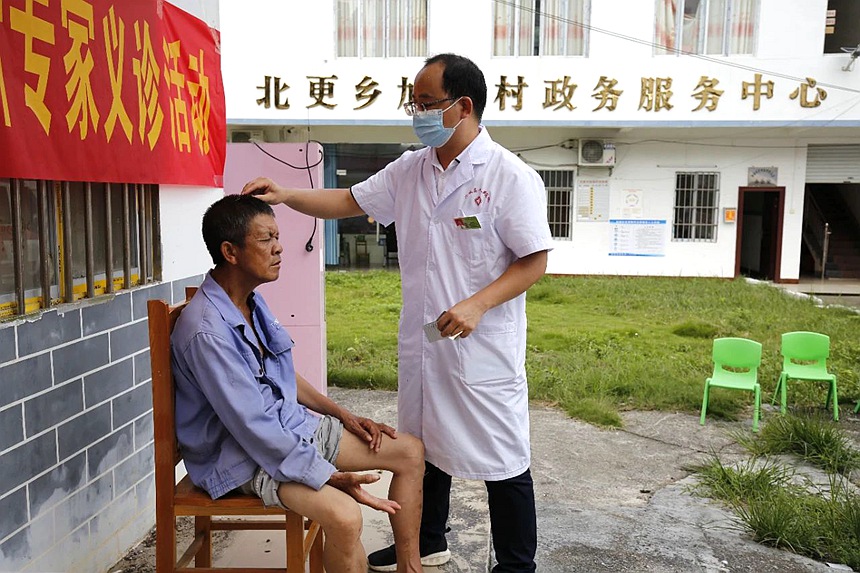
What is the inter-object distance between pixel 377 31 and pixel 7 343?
460 inches

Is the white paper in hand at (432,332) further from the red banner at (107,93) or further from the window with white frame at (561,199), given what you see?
the window with white frame at (561,199)

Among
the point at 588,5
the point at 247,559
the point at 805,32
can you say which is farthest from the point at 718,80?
the point at 247,559

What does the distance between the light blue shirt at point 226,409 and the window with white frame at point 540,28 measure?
11.6 meters

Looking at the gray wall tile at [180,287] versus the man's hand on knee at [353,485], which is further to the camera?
the gray wall tile at [180,287]

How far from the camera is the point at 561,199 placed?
13344 millimetres

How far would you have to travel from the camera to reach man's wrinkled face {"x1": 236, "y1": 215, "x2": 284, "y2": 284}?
79.6 inches

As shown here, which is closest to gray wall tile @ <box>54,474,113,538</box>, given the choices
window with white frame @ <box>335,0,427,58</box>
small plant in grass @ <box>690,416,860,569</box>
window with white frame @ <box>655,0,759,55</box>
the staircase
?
small plant in grass @ <box>690,416,860,569</box>

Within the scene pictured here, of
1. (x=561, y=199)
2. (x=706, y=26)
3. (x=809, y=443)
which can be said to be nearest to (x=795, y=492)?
(x=809, y=443)

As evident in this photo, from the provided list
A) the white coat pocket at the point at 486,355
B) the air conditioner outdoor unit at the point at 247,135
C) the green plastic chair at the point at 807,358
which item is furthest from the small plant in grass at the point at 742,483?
the air conditioner outdoor unit at the point at 247,135

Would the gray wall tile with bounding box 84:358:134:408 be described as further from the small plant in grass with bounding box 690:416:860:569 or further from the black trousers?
the small plant in grass with bounding box 690:416:860:569

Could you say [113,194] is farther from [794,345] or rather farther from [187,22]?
[794,345]

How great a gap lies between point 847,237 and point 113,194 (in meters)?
16.4

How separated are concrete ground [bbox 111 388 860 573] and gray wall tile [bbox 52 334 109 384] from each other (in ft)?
2.58

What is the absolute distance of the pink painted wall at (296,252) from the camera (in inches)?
150
